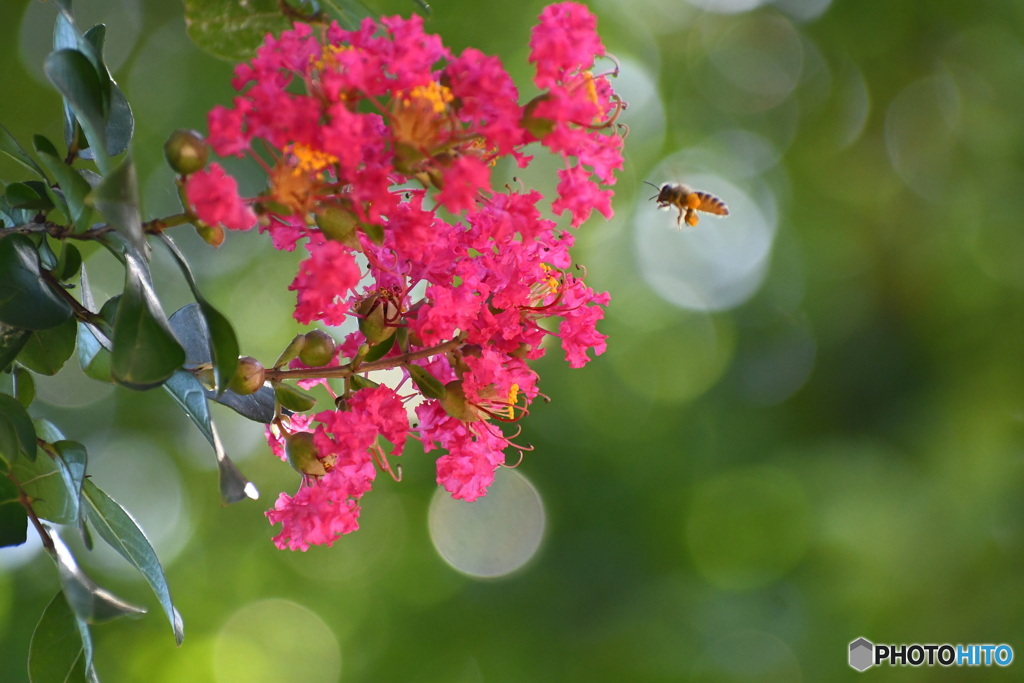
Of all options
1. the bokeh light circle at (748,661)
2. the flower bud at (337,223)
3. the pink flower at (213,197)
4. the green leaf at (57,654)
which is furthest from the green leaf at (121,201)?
the bokeh light circle at (748,661)

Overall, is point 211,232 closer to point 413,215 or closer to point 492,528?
point 413,215

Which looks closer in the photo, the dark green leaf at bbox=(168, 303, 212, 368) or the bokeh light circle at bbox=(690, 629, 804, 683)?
Result: the dark green leaf at bbox=(168, 303, 212, 368)

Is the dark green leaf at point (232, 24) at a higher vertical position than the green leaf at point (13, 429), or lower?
higher

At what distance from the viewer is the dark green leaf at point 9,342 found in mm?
862

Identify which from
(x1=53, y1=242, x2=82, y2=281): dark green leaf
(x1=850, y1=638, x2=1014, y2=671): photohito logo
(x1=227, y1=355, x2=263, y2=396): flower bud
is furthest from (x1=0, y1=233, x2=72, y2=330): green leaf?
(x1=850, y1=638, x2=1014, y2=671): photohito logo

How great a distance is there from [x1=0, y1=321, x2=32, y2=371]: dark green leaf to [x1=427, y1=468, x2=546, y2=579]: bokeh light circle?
362cm

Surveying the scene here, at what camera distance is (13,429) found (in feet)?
2.84

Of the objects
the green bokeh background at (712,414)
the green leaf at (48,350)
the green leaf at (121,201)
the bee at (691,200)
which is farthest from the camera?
the green bokeh background at (712,414)

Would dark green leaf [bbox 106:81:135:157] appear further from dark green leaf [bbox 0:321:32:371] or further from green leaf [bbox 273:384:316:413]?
green leaf [bbox 273:384:316:413]

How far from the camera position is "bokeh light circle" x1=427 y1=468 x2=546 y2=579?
4480mm

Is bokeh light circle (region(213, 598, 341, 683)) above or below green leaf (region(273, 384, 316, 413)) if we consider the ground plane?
below

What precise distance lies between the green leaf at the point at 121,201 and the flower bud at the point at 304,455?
32 cm

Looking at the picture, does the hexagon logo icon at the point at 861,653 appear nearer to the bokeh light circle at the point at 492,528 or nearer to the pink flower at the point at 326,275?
the bokeh light circle at the point at 492,528

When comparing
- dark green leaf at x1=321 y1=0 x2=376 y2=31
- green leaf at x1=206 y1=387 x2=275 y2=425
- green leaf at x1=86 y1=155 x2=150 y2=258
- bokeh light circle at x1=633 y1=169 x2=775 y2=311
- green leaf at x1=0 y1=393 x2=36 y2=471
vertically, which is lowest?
green leaf at x1=0 y1=393 x2=36 y2=471
